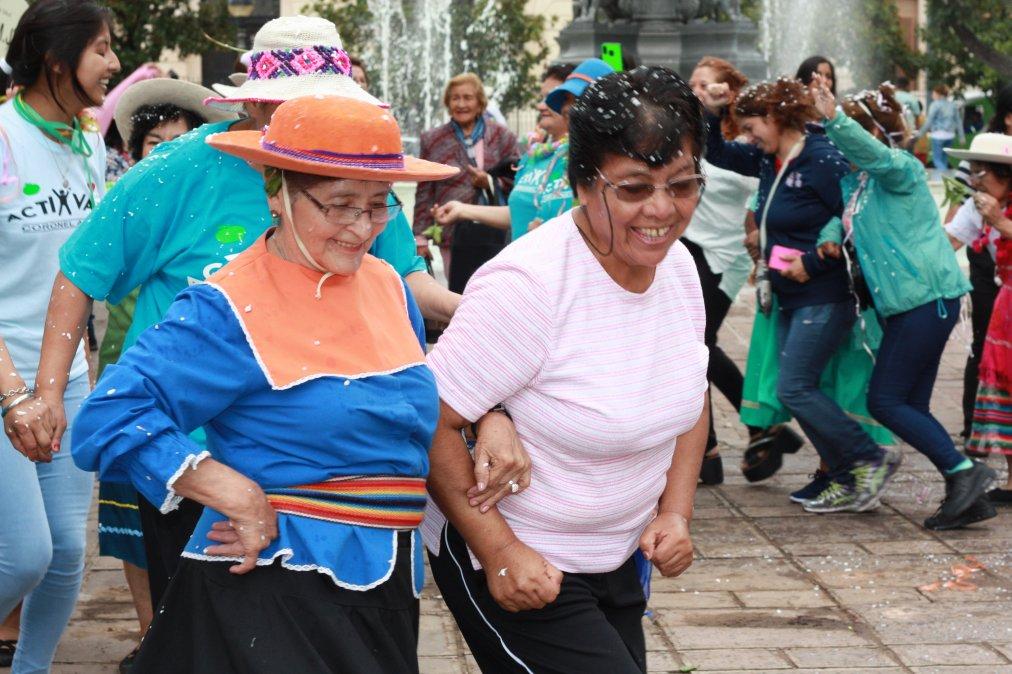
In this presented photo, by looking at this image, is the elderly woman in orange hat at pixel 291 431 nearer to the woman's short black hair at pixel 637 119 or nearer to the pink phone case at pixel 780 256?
the woman's short black hair at pixel 637 119

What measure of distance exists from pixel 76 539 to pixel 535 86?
2480cm

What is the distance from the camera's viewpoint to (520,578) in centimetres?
304

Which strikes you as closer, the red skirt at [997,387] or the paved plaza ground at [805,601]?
the paved plaza ground at [805,601]

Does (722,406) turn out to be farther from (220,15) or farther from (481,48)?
(481,48)

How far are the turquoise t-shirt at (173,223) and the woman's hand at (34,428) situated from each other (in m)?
0.33

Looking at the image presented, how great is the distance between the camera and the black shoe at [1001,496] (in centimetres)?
714

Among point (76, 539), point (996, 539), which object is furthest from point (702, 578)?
point (76, 539)

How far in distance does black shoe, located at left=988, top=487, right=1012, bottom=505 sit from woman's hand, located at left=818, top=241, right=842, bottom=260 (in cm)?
139

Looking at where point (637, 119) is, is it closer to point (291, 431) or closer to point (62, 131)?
point (291, 431)

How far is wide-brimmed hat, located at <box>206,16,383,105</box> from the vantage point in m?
3.65

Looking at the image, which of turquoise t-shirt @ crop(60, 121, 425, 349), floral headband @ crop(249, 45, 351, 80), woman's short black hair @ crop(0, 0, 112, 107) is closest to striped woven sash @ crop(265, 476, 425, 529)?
turquoise t-shirt @ crop(60, 121, 425, 349)

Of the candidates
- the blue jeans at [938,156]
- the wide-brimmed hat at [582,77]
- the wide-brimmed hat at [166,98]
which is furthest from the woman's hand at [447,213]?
the blue jeans at [938,156]

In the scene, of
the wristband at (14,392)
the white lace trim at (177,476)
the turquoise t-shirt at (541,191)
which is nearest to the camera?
the white lace trim at (177,476)

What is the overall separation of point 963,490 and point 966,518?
118 mm
